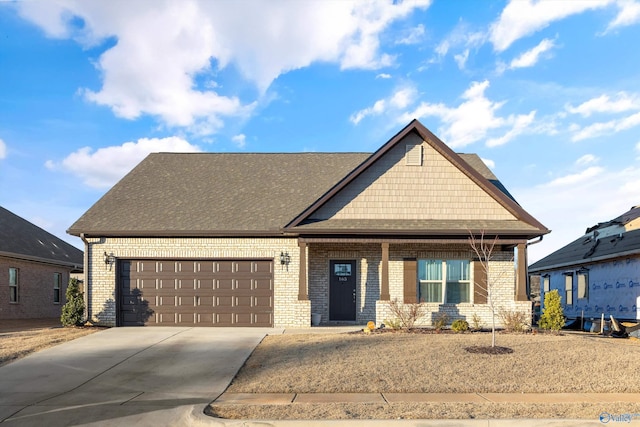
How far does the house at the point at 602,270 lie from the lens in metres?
20.6

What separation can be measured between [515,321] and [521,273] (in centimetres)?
188

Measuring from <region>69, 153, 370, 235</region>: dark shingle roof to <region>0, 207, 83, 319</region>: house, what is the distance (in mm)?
5788

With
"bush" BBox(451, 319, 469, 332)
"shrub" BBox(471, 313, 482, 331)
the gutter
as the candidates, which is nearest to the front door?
"bush" BBox(451, 319, 469, 332)

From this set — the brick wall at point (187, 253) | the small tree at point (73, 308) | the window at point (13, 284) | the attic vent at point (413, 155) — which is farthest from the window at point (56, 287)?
the attic vent at point (413, 155)

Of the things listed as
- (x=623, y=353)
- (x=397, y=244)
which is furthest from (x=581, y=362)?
(x=397, y=244)

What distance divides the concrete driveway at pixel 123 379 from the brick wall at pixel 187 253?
248cm

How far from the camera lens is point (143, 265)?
1802 centimetres

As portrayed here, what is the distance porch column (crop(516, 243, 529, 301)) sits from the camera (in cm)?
1706

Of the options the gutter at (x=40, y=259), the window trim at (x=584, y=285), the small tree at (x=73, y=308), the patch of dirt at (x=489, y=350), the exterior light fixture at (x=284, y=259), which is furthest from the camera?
the window trim at (x=584, y=285)

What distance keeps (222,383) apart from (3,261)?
16.0 m

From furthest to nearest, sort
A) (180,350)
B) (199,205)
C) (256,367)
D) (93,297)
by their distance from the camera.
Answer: (199,205)
(93,297)
(180,350)
(256,367)

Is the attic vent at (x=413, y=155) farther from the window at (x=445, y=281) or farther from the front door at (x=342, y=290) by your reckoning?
the front door at (x=342, y=290)

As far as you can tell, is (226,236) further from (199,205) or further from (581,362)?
(581,362)

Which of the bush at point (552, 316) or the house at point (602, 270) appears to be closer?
the bush at point (552, 316)
